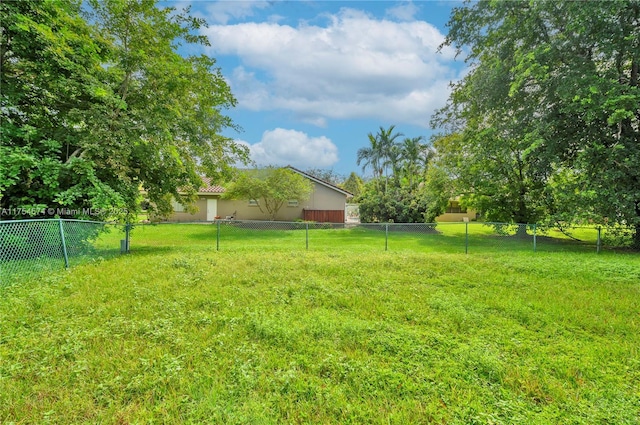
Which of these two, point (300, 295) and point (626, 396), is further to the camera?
point (300, 295)

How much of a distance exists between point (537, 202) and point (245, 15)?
15.1 metres

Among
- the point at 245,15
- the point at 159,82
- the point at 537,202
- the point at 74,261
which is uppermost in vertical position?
the point at 245,15

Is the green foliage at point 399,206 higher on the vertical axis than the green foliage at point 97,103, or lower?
lower

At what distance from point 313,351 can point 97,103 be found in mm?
8451

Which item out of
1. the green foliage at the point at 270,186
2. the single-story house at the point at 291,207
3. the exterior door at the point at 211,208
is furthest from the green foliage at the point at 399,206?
the exterior door at the point at 211,208

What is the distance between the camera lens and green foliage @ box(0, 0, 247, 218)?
21.0 ft

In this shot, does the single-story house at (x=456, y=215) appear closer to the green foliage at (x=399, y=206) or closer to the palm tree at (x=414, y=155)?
the palm tree at (x=414, y=155)

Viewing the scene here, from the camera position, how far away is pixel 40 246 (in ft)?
18.6

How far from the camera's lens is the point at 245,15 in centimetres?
924

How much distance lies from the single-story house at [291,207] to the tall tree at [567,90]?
37.4ft

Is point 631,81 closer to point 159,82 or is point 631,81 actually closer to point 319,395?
point 319,395

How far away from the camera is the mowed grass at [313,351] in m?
2.29

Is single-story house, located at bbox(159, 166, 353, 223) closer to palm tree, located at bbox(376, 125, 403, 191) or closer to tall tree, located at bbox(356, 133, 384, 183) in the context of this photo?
tall tree, located at bbox(356, 133, 384, 183)

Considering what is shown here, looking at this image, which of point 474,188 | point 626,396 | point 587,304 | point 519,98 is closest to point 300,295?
point 626,396
